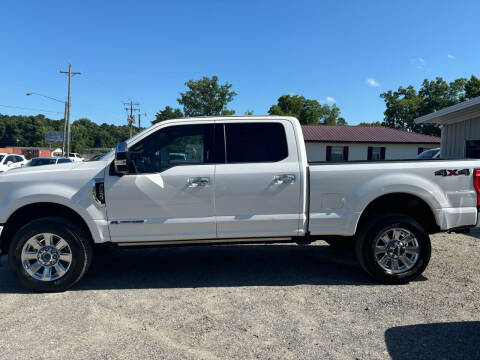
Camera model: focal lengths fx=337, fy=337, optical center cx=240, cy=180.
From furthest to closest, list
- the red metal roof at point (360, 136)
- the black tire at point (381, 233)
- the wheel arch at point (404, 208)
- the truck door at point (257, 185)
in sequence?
the red metal roof at point (360, 136) → the wheel arch at point (404, 208) → the black tire at point (381, 233) → the truck door at point (257, 185)

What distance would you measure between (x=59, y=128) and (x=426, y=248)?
134123 millimetres

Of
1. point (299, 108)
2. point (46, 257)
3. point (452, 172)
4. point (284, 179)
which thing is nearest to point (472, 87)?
point (299, 108)

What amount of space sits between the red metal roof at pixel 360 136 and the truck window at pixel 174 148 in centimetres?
2573

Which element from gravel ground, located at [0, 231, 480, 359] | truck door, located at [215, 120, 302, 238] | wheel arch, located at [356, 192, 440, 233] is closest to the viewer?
gravel ground, located at [0, 231, 480, 359]

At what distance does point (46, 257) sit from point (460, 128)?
11.8 metres

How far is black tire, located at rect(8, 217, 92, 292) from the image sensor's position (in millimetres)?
3852

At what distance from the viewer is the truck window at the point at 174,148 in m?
4.03

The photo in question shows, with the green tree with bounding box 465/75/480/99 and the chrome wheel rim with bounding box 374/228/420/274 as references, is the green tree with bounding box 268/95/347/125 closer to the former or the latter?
the green tree with bounding box 465/75/480/99

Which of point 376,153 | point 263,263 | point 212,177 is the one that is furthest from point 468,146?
point 376,153

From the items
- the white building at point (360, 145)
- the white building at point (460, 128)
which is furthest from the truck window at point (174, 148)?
the white building at point (360, 145)

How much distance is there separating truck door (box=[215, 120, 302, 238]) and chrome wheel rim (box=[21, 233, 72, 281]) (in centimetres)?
182

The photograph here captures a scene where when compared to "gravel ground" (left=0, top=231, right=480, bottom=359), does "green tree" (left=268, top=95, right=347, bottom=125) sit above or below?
above

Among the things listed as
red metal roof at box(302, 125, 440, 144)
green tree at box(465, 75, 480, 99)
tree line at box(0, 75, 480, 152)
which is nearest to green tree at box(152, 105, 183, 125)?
tree line at box(0, 75, 480, 152)

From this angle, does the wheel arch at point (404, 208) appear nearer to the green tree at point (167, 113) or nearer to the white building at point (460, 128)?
the white building at point (460, 128)
